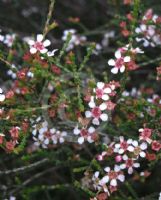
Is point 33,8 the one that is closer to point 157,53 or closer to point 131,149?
point 157,53

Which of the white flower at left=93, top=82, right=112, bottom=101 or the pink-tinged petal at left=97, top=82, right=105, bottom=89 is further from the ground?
the pink-tinged petal at left=97, top=82, right=105, bottom=89

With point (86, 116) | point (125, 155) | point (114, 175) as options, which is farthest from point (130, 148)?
point (86, 116)

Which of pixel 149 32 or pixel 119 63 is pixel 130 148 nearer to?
pixel 119 63

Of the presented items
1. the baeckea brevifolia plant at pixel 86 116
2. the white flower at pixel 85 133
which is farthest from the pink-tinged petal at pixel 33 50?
the white flower at pixel 85 133

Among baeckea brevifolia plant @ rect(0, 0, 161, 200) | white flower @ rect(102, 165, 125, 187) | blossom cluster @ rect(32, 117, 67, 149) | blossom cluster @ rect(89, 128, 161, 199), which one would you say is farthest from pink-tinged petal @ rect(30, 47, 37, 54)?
white flower @ rect(102, 165, 125, 187)

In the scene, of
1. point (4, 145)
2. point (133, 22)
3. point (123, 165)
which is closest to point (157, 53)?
point (133, 22)

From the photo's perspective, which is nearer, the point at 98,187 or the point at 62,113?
the point at 98,187

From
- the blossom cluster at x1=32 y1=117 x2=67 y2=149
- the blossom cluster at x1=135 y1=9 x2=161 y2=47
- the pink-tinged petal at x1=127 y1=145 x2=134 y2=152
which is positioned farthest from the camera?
the blossom cluster at x1=135 y1=9 x2=161 y2=47

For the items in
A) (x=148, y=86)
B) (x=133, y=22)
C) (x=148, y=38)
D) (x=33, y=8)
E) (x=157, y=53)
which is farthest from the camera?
(x=33, y=8)

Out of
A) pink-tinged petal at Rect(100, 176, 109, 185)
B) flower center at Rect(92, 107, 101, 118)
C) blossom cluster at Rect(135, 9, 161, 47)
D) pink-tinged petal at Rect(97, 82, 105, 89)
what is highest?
blossom cluster at Rect(135, 9, 161, 47)

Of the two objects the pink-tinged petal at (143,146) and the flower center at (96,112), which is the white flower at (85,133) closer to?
the flower center at (96,112)

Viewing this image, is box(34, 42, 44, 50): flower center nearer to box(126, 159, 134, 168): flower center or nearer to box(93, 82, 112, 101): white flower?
box(93, 82, 112, 101): white flower
